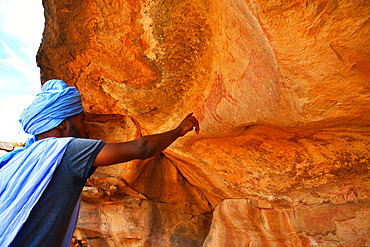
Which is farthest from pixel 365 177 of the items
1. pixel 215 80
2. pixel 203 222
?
pixel 203 222

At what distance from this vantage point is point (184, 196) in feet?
10.9

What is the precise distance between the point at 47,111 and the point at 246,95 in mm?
1055

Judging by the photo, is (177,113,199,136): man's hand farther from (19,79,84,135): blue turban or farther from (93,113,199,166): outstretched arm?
(19,79,84,135): blue turban

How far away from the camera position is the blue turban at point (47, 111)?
4.01 ft

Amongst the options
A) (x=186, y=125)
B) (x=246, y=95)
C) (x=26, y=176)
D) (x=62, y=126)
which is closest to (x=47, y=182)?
(x=26, y=176)

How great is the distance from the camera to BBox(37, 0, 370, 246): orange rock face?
123 centimetres

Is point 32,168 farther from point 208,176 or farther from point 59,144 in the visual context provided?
point 208,176

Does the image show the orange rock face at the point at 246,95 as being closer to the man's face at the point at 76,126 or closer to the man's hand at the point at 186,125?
the man's hand at the point at 186,125

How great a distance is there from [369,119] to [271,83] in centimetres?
49

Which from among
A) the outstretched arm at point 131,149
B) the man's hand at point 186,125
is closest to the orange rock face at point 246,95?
the man's hand at point 186,125

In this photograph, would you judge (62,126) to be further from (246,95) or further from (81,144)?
(246,95)

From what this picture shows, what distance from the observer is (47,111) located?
1.23 m

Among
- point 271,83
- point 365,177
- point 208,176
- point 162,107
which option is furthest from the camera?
point 208,176

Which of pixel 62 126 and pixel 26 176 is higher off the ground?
pixel 62 126
